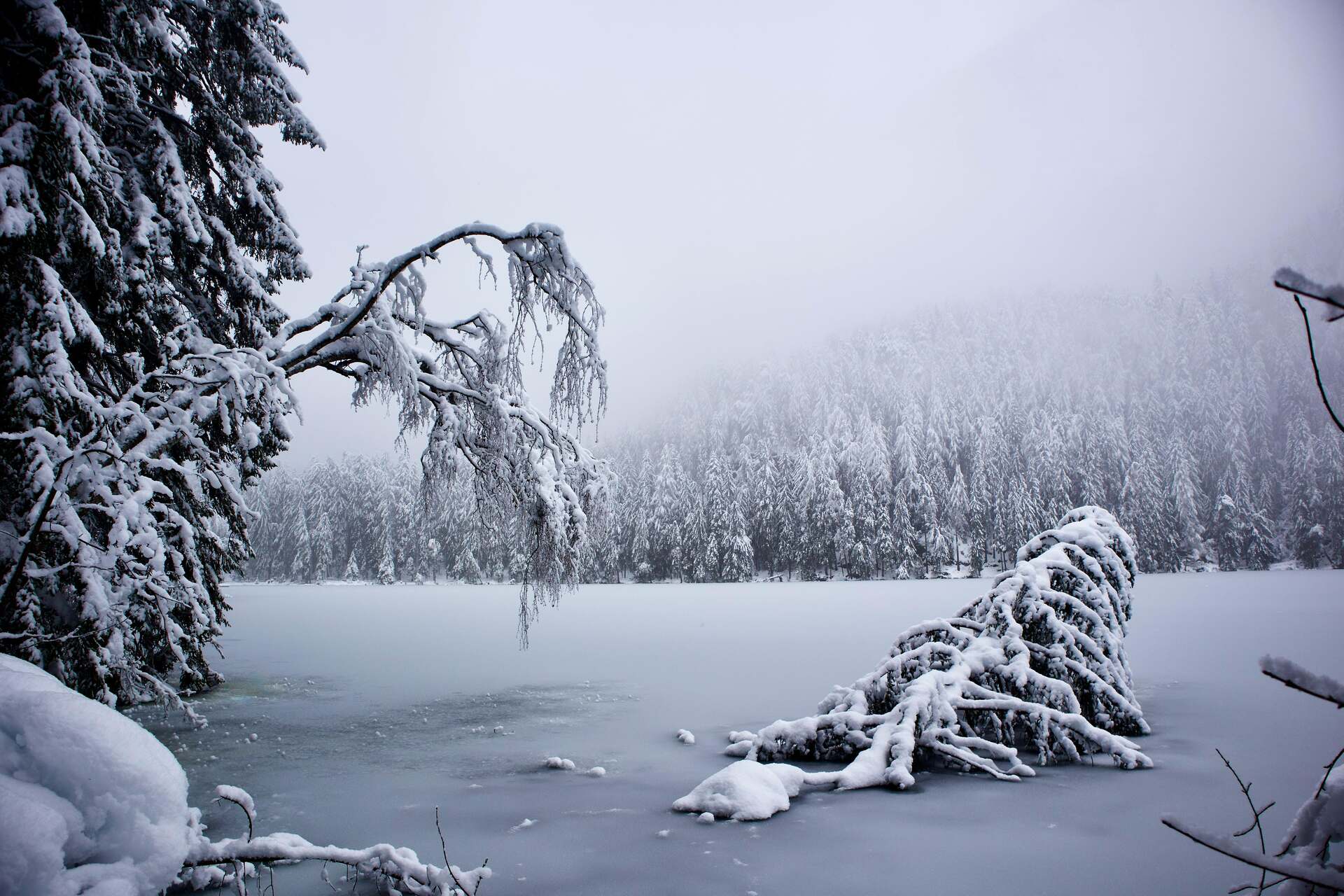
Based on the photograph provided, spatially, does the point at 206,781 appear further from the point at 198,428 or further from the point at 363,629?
the point at 363,629

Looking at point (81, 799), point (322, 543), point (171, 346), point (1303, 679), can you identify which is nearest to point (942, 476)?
point (171, 346)

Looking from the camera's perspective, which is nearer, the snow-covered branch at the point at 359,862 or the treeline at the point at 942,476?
the snow-covered branch at the point at 359,862

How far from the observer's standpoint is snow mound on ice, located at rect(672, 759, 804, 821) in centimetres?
482

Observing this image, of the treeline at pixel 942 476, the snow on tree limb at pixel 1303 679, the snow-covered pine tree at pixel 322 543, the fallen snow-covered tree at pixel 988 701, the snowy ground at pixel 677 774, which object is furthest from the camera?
the snow-covered pine tree at pixel 322 543

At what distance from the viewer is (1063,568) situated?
7312 mm

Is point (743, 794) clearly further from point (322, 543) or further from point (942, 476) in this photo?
point (322, 543)

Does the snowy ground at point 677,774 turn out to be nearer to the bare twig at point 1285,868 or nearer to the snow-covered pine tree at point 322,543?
the bare twig at point 1285,868

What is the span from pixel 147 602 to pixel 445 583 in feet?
238

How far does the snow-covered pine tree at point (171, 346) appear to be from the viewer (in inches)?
184

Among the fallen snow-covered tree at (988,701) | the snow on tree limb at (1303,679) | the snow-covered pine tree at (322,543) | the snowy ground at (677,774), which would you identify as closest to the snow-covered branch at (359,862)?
the snowy ground at (677,774)

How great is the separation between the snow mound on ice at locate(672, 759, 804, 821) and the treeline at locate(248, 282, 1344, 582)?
33.0 meters

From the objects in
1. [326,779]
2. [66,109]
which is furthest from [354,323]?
[326,779]

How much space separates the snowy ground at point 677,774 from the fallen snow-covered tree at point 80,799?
1965 mm

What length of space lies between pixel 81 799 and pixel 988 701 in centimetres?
600
